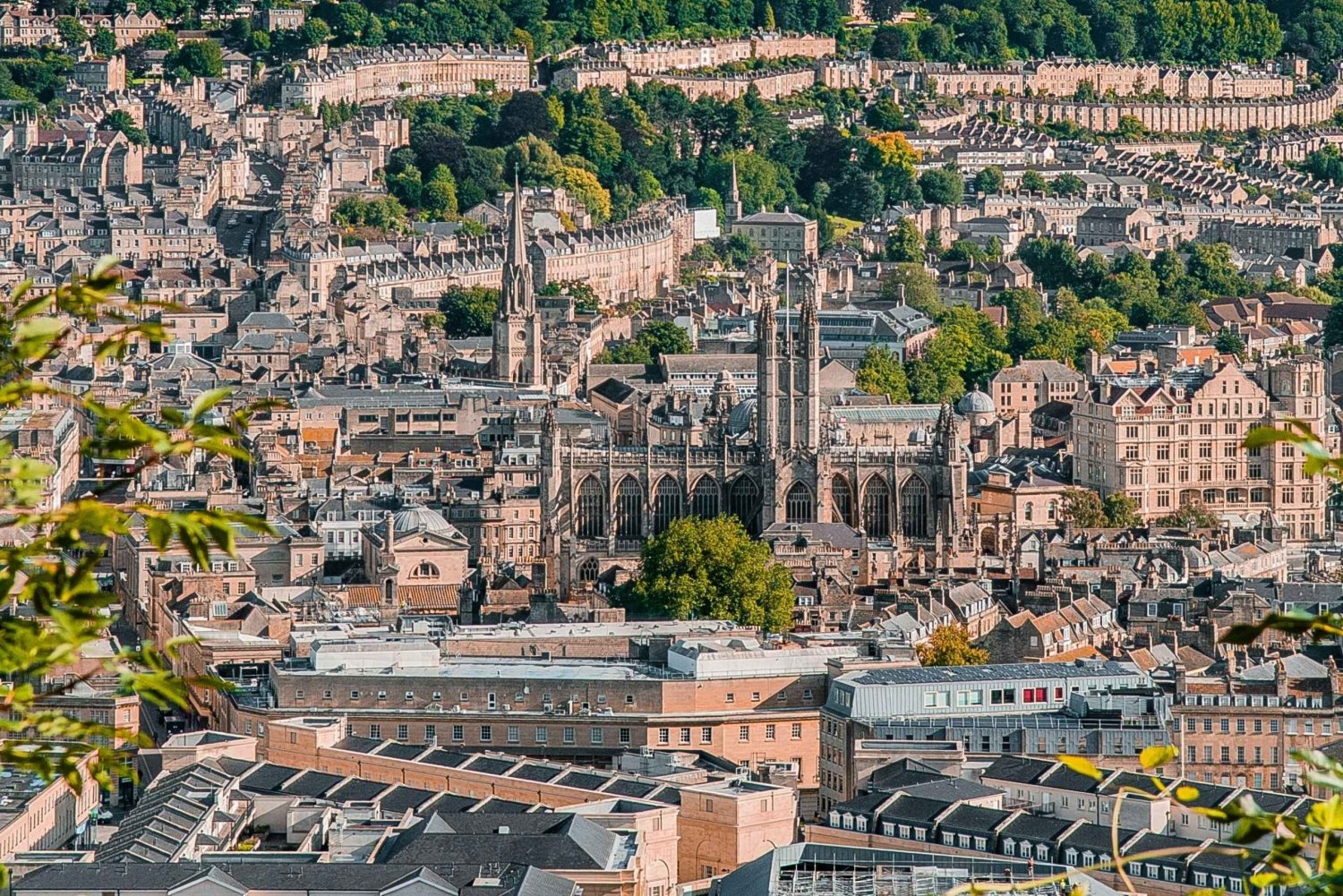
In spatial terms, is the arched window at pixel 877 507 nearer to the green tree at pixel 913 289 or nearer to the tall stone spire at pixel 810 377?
the tall stone spire at pixel 810 377

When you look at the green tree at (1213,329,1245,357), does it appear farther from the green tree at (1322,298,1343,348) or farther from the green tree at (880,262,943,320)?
the green tree at (880,262,943,320)

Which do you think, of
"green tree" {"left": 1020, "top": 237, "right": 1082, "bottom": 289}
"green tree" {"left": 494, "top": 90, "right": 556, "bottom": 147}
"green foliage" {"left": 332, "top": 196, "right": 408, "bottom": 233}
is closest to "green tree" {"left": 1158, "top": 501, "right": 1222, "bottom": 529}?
"green tree" {"left": 1020, "top": 237, "right": 1082, "bottom": 289}

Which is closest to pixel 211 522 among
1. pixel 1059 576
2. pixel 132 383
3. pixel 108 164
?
pixel 1059 576

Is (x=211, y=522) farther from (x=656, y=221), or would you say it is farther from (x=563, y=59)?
(x=563, y=59)

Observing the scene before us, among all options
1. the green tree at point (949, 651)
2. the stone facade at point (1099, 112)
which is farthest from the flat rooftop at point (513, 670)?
the stone facade at point (1099, 112)

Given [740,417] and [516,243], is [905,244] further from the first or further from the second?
[740,417]

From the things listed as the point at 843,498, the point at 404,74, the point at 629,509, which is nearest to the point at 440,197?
the point at 404,74
